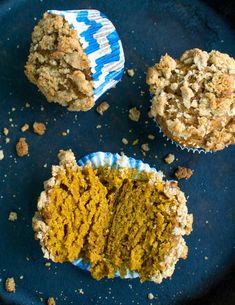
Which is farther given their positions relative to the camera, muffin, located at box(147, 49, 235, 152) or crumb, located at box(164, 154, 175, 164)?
crumb, located at box(164, 154, 175, 164)

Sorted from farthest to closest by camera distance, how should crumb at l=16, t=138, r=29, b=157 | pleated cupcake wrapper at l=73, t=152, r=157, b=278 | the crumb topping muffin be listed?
1. crumb at l=16, t=138, r=29, b=157
2. pleated cupcake wrapper at l=73, t=152, r=157, b=278
3. the crumb topping muffin

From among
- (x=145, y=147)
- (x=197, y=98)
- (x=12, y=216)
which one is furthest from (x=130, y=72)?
(x=12, y=216)

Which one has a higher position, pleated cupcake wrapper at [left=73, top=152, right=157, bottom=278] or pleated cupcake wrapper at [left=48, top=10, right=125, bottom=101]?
pleated cupcake wrapper at [left=48, top=10, right=125, bottom=101]

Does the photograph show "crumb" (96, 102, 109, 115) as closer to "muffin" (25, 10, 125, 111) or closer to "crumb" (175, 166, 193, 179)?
"muffin" (25, 10, 125, 111)

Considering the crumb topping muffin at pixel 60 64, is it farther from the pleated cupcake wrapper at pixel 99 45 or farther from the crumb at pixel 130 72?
the crumb at pixel 130 72

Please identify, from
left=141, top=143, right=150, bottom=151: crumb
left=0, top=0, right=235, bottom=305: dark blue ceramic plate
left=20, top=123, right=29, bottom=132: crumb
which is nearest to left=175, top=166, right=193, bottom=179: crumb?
left=0, top=0, right=235, bottom=305: dark blue ceramic plate

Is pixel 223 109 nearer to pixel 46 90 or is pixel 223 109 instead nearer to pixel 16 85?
pixel 46 90

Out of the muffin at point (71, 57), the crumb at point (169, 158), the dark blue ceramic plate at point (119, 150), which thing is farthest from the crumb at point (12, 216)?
the crumb at point (169, 158)

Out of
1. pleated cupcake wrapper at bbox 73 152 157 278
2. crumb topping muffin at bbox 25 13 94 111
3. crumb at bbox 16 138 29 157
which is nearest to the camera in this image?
crumb topping muffin at bbox 25 13 94 111
